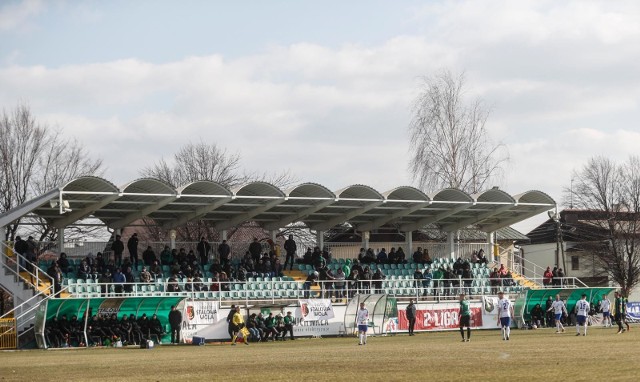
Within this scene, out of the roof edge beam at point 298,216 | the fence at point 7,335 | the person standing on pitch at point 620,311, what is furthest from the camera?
the roof edge beam at point 298,216

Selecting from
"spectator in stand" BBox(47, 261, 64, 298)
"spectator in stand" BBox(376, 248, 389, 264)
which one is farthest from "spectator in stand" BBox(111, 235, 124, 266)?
"spectator in stand" BBox(376, 248, 389, 264)

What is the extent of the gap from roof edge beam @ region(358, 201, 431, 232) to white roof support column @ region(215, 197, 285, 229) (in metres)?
8.01

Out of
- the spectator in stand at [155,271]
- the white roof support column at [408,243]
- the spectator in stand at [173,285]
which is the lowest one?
the spectator in stand at [173,285]

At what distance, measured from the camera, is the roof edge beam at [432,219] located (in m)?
55.8

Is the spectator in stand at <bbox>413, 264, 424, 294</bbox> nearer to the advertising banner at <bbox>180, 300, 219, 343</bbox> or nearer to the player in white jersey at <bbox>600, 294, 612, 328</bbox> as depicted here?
the player in white jersey at <bbox>600, 294, 612, 328</bbox>

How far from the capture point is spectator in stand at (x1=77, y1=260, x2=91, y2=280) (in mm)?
45656

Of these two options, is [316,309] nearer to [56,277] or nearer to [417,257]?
[417,257]

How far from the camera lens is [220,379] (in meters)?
20.4

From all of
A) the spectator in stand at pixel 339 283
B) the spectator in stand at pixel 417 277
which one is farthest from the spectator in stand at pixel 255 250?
the spectator in stand at pixel 417 277

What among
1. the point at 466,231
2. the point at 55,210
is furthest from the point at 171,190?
the point at 466,231

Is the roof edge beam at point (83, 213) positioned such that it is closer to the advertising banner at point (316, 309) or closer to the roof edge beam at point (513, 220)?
the advertising banner at point (316, 309)

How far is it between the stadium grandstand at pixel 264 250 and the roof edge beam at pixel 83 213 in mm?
55

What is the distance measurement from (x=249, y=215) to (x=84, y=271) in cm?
973

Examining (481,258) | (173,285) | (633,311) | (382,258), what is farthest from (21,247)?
(633,311)
